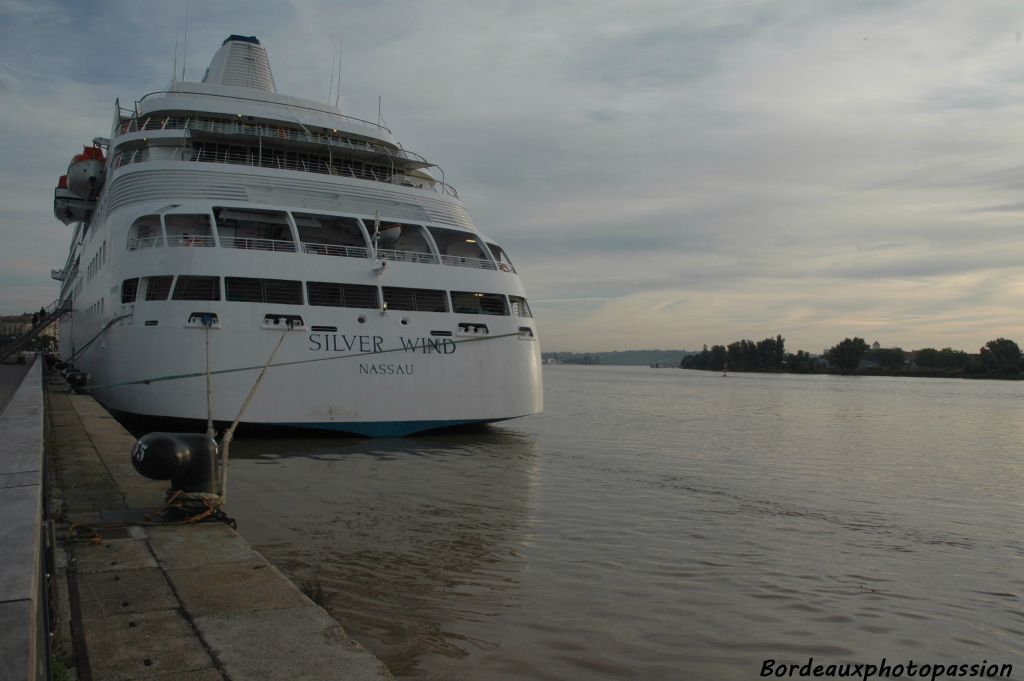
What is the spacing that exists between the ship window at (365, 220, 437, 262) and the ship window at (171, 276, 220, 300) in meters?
3.84

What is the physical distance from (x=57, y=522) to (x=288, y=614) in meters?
3.13

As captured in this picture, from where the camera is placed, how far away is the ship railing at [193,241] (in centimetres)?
1717

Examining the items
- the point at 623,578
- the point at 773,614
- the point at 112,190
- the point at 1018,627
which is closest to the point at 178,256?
the point at 112,190

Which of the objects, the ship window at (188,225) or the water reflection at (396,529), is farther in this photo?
the ship window at (188,225)

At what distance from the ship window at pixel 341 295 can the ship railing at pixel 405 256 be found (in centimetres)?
107

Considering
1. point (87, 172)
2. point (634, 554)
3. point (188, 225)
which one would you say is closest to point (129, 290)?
point (188, 225)

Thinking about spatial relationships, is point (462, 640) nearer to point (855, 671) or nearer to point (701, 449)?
point (855, 671)

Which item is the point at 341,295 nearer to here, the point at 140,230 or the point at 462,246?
the point at 462,246

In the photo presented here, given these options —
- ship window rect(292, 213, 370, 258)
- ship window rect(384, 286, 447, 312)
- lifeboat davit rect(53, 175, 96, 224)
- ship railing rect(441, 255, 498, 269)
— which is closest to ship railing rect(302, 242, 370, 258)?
ship window rect(292, 213, 370, 258)

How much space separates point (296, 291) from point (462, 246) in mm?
5558

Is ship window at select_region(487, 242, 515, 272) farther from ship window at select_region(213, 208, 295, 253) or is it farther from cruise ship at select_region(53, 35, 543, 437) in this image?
ship window at select_region(213, 208, 295, 253)

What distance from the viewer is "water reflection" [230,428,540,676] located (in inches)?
260

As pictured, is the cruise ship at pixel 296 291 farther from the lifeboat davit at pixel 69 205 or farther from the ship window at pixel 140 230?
the lifeboat davit at pixel 69 205

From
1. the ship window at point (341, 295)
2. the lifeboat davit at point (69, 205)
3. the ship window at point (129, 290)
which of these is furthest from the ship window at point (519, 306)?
the lifeboat davit at point (69, 205)
